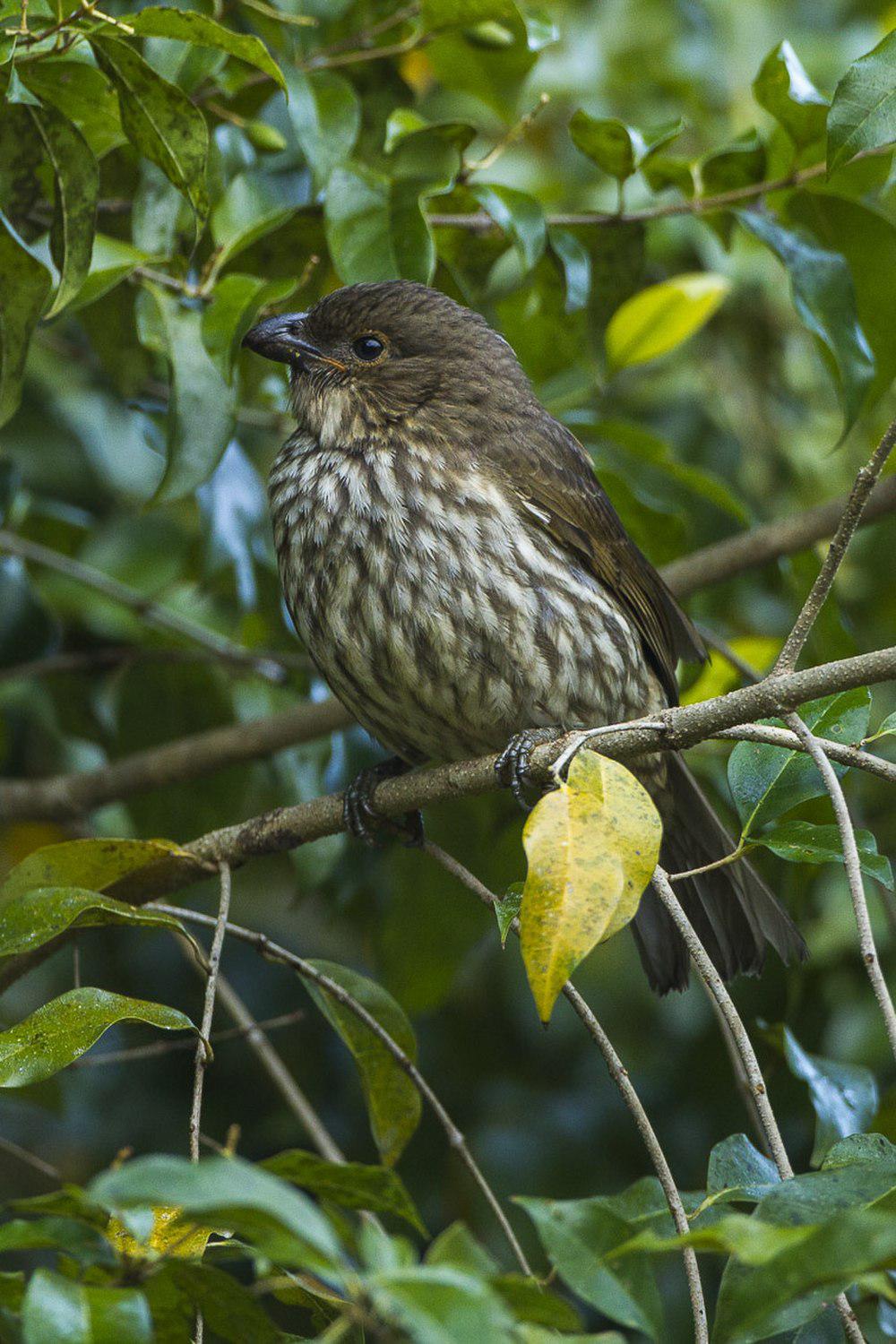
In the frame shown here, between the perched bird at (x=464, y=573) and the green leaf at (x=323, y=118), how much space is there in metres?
0.42

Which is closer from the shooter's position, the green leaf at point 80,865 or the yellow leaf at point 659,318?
the green leaf at point 80,865

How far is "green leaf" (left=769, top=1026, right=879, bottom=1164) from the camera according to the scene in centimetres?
210

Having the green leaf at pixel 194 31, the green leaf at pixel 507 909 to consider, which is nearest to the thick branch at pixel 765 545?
the green leaf at pixel 507 909

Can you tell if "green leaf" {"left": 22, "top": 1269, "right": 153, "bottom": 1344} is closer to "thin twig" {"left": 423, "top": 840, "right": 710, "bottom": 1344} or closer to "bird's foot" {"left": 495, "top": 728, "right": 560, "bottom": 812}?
"thin twig" {"left": 423, "top": 840, "right": 710, "bottom": 1344}

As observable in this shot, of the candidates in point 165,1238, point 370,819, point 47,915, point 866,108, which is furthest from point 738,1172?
point 866,108

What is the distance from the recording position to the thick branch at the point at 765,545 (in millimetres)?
2785

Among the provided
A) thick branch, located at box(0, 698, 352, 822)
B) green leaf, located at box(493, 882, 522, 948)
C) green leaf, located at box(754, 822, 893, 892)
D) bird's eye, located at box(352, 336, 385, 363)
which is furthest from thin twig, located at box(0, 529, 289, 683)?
green leaf, located at box(754, 822, 893, 892)

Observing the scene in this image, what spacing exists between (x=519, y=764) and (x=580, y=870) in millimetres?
869

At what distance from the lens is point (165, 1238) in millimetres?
1436

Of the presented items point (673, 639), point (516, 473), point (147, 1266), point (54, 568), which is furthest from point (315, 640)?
point (147, 1266)

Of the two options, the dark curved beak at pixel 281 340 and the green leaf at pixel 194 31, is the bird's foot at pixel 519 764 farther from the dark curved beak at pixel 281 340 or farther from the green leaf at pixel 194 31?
the green leaf at pixel 194 31

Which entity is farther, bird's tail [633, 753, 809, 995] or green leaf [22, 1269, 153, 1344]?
bird's tail [633, 753, 809, 995]

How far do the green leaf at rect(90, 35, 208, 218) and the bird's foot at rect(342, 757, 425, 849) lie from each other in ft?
3.20

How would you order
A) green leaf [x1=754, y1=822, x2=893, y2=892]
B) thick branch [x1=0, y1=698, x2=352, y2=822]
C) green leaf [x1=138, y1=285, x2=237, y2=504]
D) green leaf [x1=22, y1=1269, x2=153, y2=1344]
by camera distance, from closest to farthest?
green leaf [x1=22, y1=1269, x2=153, y2=1344]
green leaf [x1=754, y1=822, x2=893, y2=892]
green leaf [x1=138, y1=285, x2=237, y2=504]
thick branch [x1=0, y1=698, x2=352, y2=822]
